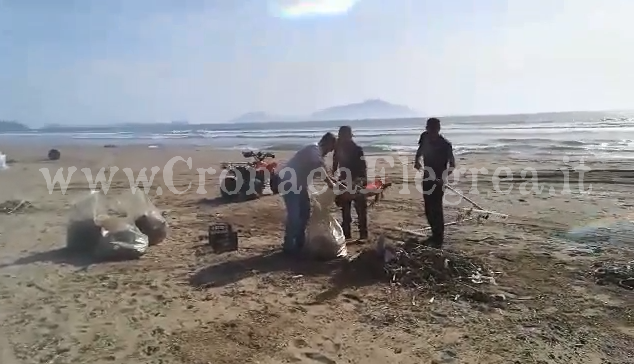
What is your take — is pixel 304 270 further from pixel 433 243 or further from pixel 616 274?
pixel 616 274

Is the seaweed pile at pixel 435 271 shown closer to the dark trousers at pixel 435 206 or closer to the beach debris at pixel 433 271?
the beach debris at pixel 433 271

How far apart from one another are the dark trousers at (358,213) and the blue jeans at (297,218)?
0.78 m

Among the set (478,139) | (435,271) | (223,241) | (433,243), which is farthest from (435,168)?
(478,139)

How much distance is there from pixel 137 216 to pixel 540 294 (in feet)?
17.2

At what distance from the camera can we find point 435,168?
6852 mm

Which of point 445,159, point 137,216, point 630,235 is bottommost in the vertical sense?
point 630,235

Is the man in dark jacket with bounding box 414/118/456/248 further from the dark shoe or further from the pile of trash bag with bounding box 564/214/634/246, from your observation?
the pile of trash bag with bounding box 564/214/634/246

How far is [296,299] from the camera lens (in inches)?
198

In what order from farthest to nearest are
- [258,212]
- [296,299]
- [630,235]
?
[258,212]
[630,235]
[296,299]

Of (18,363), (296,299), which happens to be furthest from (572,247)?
(18,363)

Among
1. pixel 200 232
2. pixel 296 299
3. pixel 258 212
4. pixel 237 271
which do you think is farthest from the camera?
pixel 258 212

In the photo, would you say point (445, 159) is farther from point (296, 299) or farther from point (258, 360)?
point (258, 360)

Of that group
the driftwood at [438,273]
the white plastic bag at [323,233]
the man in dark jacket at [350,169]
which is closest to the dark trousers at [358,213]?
the man in dark jacket at [350,169]

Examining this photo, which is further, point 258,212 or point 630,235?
point 258,212
